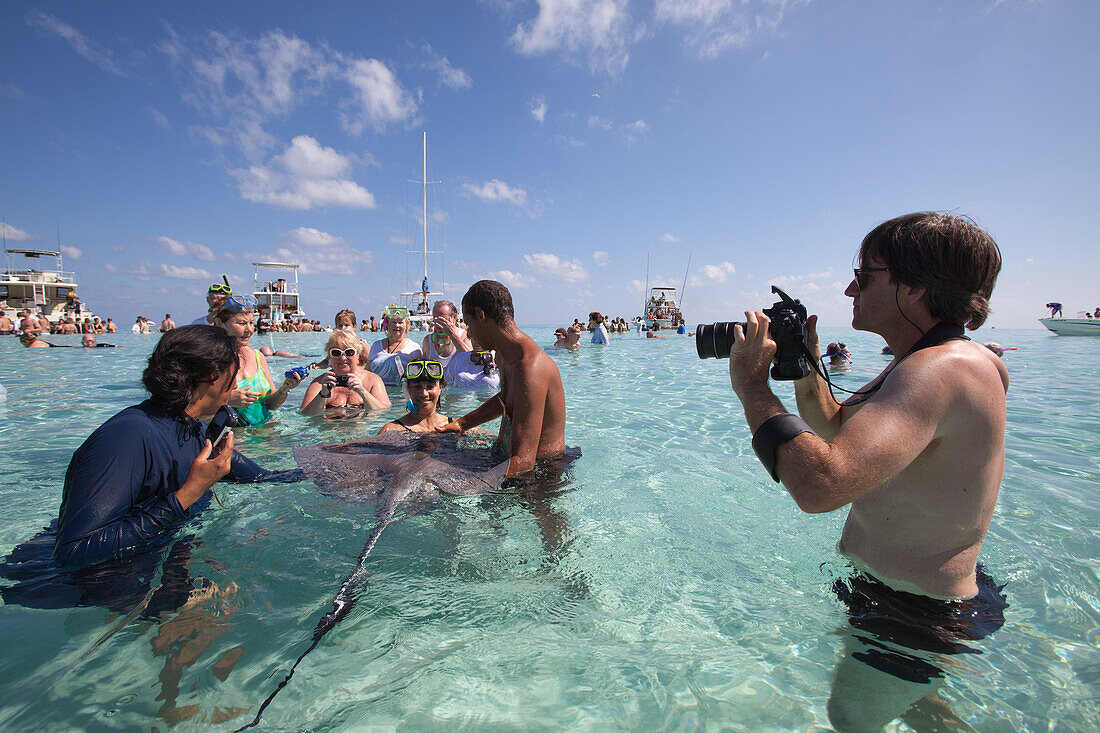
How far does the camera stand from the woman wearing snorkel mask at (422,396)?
4.54 meters

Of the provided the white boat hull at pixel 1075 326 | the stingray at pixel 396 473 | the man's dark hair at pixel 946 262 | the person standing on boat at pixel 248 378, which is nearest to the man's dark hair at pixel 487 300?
the stingray at pixel 396 473

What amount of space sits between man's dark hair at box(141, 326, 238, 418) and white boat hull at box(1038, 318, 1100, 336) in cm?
4709

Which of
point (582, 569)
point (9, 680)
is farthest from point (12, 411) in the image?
point (582, 569)

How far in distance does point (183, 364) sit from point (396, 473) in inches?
61.0

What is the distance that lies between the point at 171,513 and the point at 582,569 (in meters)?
2.05

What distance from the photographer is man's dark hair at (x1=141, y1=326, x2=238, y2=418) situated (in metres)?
2.12

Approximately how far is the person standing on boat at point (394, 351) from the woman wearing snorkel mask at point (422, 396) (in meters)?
3.75

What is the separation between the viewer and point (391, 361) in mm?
8438

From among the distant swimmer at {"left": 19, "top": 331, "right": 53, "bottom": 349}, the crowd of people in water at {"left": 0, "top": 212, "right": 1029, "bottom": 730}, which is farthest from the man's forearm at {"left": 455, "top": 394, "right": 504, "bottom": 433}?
the distant swimmer at {"left": 19, "top": 331, "right": 53, "bottom": 349}

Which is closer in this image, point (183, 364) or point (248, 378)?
point (183, 364)

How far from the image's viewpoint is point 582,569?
→ 113 inches

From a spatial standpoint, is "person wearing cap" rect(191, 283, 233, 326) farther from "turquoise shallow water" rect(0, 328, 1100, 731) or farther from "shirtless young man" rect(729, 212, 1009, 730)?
"shirtless young man" rect(729, 212, 1009, 730)

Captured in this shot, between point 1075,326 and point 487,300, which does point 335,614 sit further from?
point 1075,326

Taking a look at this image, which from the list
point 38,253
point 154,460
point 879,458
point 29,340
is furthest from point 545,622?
point 38,253
